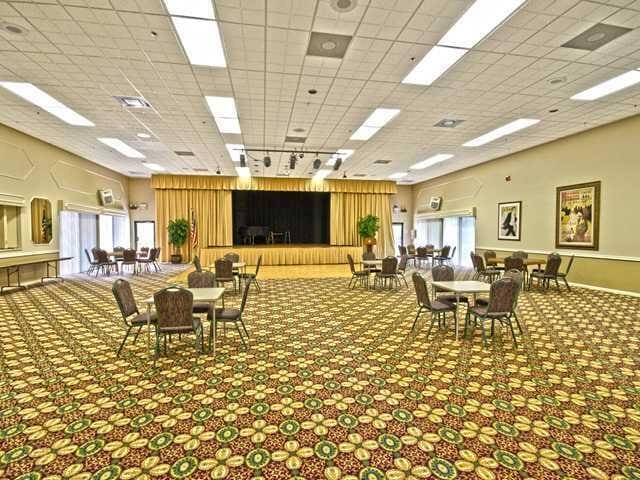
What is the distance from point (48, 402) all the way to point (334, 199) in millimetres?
15383

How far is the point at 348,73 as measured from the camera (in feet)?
18.4

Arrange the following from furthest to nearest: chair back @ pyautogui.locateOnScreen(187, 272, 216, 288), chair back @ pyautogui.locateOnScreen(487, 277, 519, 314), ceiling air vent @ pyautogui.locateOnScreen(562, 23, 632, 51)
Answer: chair back @ pyautogui.locateOnScreen(187, 272, 216, 288)
chair back @ pyautogui.locateOnScreen(487, 277, 519, 314)
ceiling air vent @ pyautogui.locateOnScreen(562, 23, 632, 51)

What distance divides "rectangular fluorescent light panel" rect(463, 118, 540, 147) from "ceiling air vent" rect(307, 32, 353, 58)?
17.7ft

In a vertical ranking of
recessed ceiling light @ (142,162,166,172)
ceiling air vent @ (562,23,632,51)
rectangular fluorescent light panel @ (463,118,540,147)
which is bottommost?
recessed ceiling light @ (142,162,166,172)

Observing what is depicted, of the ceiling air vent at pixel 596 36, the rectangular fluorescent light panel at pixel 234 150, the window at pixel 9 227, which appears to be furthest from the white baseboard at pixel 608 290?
the window at pixel 9 227

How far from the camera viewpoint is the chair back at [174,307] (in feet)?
12.6

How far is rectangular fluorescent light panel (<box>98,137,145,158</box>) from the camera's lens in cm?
993

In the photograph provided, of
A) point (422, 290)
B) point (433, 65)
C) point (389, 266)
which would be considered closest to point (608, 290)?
point (389, 266)

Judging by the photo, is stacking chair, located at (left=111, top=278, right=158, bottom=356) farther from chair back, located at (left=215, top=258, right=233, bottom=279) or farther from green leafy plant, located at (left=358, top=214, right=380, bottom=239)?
green leafy plant, located at (left=358, top=214, right=380, bottom=239)

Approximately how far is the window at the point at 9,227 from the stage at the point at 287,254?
6.54 meters

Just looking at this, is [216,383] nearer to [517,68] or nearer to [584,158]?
[517,68]

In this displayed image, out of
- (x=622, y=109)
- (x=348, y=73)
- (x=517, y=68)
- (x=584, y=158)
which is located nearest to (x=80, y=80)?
(x=348, y=73)

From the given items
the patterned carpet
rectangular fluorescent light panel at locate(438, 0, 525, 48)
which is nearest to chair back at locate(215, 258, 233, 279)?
the patterned carpet

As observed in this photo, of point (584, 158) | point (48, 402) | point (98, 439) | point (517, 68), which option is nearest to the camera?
point (98, 439)
